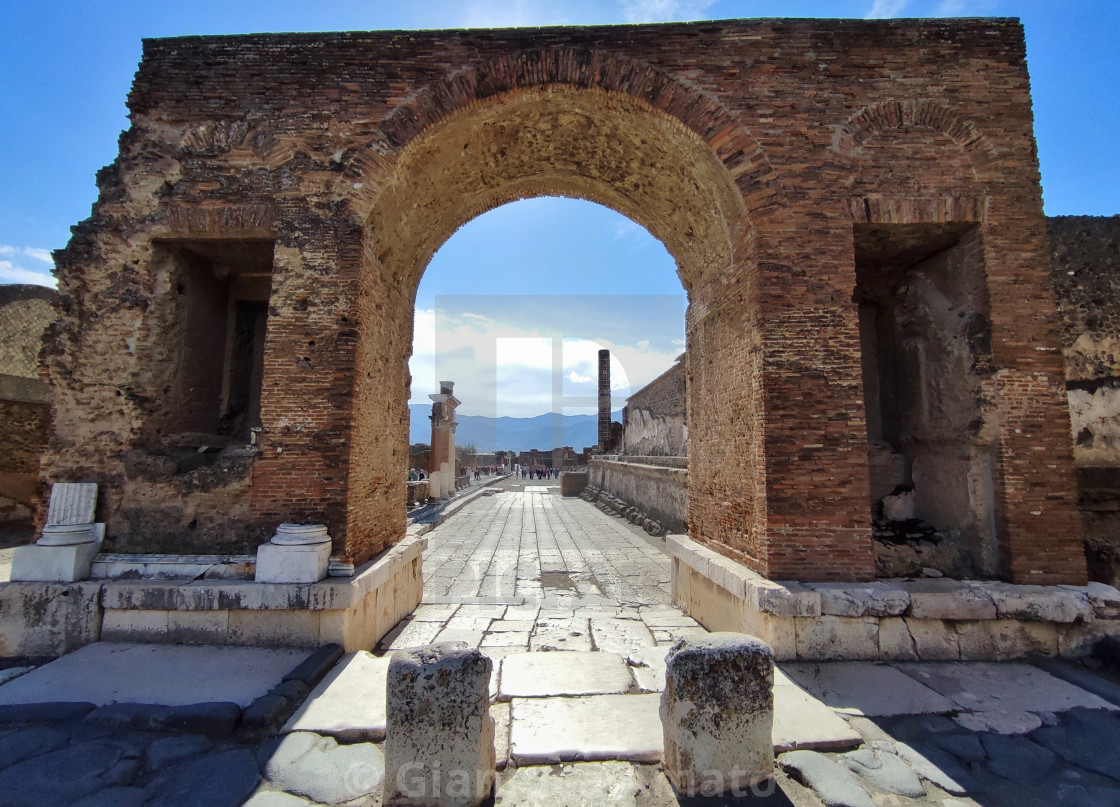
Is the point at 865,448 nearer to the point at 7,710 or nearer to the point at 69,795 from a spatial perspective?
the point at 69,795

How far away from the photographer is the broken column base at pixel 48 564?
4.19 metres

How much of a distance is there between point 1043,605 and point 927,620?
3.20ft

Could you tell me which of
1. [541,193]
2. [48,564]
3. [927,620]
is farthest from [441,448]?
[927,620]

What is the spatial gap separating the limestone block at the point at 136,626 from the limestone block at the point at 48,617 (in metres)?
0.10

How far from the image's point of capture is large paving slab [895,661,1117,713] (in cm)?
343

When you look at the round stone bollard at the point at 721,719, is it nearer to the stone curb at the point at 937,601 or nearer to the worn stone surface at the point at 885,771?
the worn stone surface at the point at 885,771

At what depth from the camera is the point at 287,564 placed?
13.7ft

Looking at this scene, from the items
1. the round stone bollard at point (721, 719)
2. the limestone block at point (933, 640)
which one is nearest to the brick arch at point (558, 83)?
the round stone bollard at point (721, 719)

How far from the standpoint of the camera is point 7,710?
3131mm

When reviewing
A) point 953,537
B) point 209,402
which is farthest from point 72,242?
point 953,537

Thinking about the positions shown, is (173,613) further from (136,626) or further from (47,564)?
(47,564)

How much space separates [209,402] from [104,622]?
245cm

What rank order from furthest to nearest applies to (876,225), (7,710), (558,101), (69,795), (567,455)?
(567,455) < (558,101) < (876,225) < (7,710) < (69,795)

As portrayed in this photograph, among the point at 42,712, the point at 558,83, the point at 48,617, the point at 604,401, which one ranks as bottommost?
the point at 42,712
